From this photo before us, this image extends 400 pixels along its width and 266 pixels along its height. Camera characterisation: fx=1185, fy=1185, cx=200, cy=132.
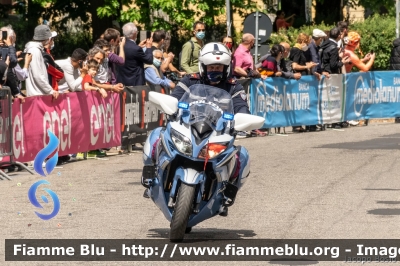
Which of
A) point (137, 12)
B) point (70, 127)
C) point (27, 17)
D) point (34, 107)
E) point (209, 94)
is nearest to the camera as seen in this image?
point (209, 94)

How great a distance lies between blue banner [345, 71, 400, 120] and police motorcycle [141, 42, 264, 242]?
1590 cm

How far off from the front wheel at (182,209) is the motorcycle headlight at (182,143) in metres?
0.28

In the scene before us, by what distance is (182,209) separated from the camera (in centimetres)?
970

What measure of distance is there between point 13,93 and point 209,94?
6.26 meters

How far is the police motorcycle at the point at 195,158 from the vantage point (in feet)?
32.3

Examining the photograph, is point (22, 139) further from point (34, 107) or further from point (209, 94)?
point (209, 94)

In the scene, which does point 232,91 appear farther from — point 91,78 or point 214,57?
point 91,78

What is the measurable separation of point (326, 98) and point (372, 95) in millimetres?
1953

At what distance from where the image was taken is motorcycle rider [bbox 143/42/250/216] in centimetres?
1044

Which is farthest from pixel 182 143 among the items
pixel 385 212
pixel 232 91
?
pixel 385 212

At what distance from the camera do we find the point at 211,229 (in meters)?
11.0

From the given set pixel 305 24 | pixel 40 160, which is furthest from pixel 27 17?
pixel 40 160

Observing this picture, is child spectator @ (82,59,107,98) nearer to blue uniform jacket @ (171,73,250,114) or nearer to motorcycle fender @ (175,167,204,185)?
blue uniform jacket @ (171,73,250,114)

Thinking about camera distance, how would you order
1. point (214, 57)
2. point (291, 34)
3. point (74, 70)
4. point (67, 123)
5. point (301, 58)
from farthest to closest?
point (291, 34), point (301, 58), point (74, 70), point (67, 123), point (214, 57)
